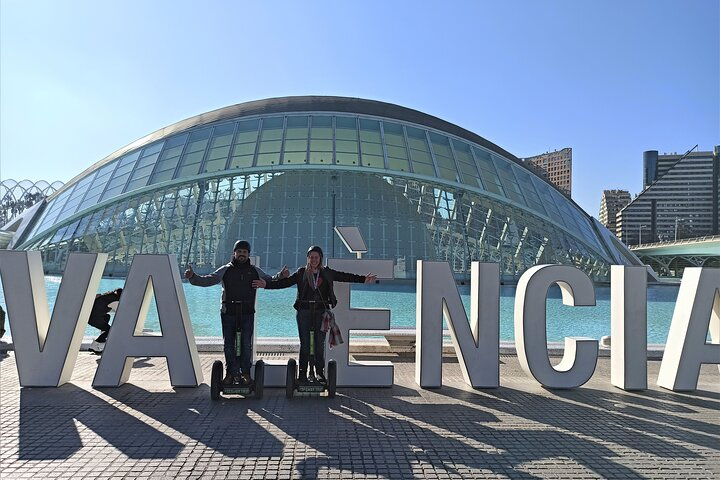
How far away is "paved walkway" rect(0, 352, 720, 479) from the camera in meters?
3.93

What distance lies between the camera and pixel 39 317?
20.5ft

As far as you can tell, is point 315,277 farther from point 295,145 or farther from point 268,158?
point 295,145

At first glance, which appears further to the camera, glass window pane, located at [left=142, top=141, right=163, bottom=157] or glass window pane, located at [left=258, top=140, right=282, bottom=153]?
glass window pane, located at [left=142, top=141, right=163, bottom=157]

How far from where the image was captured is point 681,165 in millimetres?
129125

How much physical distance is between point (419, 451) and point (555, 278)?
10.7 feet

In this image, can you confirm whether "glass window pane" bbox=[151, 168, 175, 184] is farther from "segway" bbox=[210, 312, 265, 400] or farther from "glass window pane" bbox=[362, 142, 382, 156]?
"segway" bbox=[210, 312, 265, 400]

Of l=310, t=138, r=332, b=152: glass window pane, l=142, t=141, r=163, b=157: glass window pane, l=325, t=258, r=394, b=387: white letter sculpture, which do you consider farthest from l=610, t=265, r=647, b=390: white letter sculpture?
l=142, t=141, r=163, b=157: glass window pane

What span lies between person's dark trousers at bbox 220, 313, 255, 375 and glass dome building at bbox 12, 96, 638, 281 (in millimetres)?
19766

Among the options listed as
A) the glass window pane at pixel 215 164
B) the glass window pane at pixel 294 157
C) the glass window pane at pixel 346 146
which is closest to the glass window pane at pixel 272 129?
the glass window pane at pixel 294 157

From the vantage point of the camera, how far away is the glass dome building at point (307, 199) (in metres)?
25.8

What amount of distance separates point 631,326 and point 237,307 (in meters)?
5.11

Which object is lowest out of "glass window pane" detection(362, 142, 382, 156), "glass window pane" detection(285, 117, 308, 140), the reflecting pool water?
the reflecting pool water

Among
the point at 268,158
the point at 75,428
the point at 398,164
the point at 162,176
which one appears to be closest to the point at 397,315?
the point at 75,428

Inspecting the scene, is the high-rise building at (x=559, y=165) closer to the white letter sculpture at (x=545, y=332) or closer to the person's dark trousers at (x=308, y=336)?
the white letter sculpture at (x=545, y=332)
